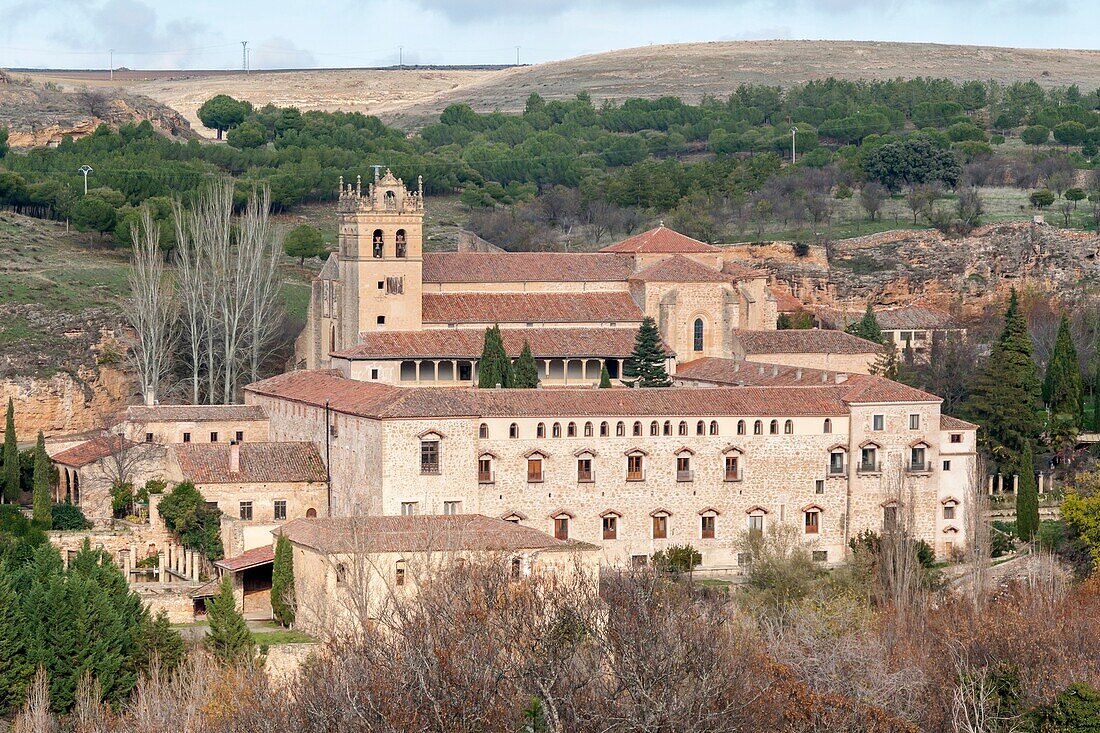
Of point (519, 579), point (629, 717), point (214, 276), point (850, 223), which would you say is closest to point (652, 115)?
point (850, 223)

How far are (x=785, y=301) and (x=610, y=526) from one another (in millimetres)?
29922

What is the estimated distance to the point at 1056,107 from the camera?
11725 cm

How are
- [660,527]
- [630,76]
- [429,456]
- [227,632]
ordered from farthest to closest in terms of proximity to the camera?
1. [630,76]
2. [660,527]
3. [429,456]
4. [227,632]

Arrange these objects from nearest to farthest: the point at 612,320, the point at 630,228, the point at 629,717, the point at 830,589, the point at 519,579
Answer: the point at 629,717 < the point at 519,579 < the point at 830,589 < the point at 612,320 < the point at 630,228

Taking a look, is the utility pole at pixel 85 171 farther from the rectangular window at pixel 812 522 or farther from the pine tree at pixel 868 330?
the rectangular window at pixel 812 522

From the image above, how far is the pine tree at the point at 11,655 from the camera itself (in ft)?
131

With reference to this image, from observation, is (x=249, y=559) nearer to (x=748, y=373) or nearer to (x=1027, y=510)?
(x=748, y=373)

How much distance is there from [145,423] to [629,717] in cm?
2879

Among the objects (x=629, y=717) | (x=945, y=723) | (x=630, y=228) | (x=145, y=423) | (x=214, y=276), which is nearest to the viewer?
(x=629, y=717)

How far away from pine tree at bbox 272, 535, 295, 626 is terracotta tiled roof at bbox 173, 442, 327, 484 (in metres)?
6.23

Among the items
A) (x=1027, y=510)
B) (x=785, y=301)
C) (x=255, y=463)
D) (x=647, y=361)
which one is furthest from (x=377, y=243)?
(x=785, y=301)

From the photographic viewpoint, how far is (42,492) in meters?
52.2

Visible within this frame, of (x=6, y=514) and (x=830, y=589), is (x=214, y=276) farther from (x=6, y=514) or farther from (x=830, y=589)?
(x=830, y=589)

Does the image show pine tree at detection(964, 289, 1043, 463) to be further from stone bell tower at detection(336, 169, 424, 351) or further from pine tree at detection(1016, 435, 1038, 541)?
stone bell tower at detection(336, 169, 424, 351)
